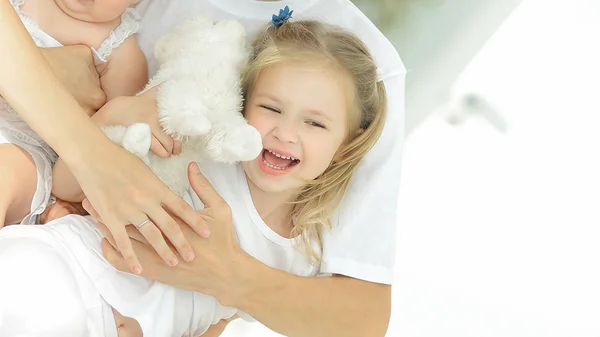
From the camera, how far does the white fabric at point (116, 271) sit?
3.05 feet

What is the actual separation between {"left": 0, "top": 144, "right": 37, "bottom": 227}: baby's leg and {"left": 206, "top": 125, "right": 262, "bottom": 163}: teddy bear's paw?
0.26 metres

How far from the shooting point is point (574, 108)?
5.84ft

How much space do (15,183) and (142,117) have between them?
7.6 inches

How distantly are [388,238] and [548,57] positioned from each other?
0.81 meters

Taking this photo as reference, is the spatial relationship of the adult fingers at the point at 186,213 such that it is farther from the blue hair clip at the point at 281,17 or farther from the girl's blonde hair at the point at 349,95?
the blue hair clip at the point at 281,17

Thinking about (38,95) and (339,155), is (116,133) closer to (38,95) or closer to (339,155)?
(38,95)

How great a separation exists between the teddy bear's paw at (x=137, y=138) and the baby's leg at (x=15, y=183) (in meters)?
0.15

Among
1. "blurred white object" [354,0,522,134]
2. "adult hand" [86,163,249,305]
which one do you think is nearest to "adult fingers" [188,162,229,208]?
"adult hand" [86,163,249,305]

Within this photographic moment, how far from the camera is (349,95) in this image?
1119 millimetres

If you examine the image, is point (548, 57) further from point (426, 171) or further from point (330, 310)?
point (330, 310)

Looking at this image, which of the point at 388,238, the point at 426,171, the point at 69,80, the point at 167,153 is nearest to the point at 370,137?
the point at 388,238

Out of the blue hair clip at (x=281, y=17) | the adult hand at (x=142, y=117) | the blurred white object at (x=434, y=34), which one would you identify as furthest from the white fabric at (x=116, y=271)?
the blurred white object at (x=434, y=34)

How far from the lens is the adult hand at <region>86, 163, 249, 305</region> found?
1009mm

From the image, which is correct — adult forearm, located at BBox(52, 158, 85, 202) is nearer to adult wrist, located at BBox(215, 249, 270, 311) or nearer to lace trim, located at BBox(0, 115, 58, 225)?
lace trim, located at BBox(0, 115, 58, 225)
